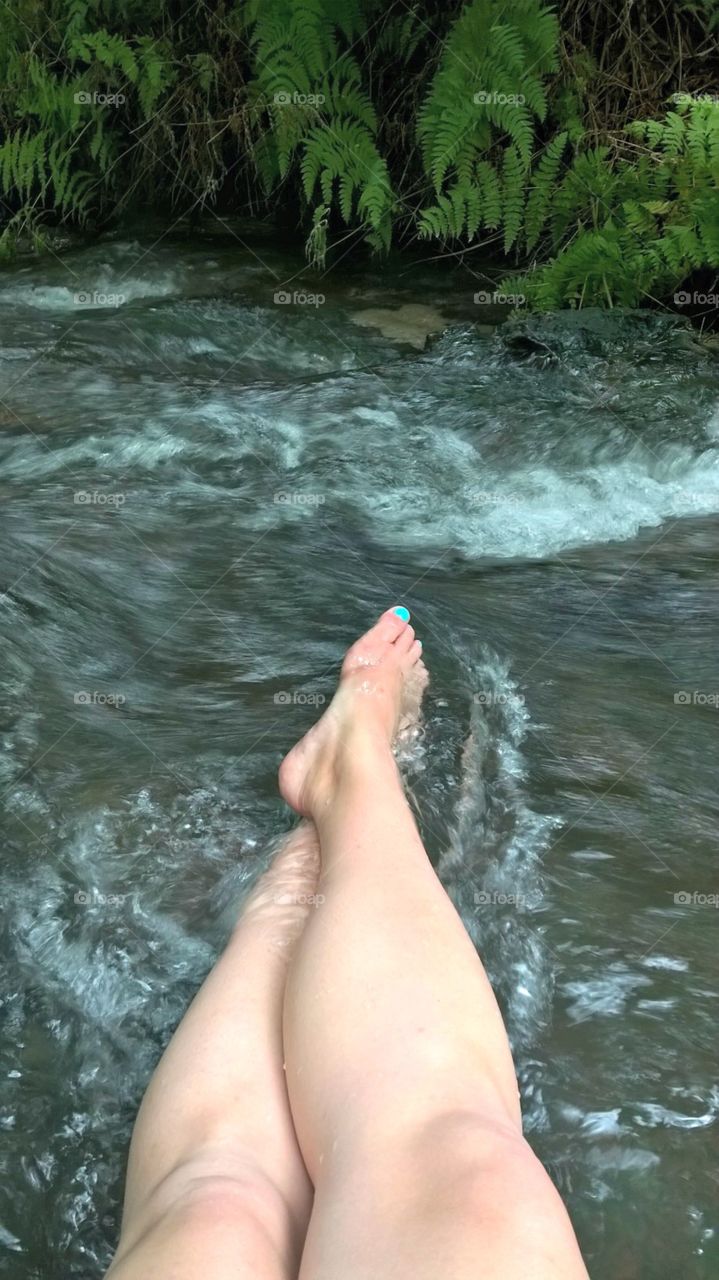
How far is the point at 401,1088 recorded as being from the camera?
1.61 meters

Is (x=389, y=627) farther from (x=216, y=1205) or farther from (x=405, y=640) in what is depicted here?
(x=216, y=1205)

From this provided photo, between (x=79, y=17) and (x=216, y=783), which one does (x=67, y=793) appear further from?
(x=79, y=17)

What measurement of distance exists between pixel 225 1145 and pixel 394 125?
19.5ft

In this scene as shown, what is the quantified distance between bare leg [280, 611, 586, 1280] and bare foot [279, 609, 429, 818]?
213 millimetres

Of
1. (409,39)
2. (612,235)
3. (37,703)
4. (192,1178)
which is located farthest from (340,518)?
(409,39)

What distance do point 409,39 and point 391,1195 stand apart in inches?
236

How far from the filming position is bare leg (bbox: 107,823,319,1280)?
4.66 ft

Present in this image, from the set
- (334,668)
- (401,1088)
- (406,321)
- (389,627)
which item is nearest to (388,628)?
(389,627)

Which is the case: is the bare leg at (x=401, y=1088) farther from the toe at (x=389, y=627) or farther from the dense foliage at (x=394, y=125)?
the dense foliage at (x=394, y=125)

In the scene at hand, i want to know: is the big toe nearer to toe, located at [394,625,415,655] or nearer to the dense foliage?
toe, located at [394,625,415,655]

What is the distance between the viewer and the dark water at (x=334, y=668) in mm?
1972

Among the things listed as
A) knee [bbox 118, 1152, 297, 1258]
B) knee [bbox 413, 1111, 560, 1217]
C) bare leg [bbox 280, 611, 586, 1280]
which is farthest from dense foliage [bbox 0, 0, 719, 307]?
knee [bbox 118, 1152, 297, 1258]

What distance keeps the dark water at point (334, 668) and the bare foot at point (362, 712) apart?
11cm

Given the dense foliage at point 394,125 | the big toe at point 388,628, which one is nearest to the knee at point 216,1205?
the big toe at point 388,628
